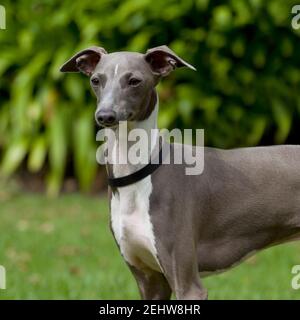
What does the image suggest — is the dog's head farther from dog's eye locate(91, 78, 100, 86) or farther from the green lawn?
the green lawn

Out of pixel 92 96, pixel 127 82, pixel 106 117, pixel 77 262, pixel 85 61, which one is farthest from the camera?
pixel 92 96

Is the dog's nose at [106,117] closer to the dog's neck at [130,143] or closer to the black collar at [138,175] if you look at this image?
the dog's neck at [130,143]

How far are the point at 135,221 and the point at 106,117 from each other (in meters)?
0.56

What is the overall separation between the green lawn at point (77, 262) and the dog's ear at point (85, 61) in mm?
2065

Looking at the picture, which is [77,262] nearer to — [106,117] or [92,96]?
[92,96]

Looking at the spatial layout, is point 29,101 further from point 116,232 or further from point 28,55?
point 116,232

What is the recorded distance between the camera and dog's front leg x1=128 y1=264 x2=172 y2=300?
13.9 feet

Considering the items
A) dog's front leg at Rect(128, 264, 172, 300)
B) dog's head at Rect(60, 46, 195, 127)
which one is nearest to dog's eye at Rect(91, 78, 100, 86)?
dog's head at Rect(60, 46, 195, 127)

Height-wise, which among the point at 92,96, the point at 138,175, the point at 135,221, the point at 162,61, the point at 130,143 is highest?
the point at 162,61

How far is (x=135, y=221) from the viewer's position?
397 cm

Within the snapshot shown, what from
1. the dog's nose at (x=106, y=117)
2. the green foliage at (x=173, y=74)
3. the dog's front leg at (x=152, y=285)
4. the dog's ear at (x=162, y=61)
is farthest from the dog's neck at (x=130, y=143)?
the green foliage at (x=173, y=74)

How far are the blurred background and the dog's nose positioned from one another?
4.91 metres

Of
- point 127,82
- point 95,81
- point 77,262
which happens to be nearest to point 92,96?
point 77,262

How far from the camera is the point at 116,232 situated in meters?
4.07
